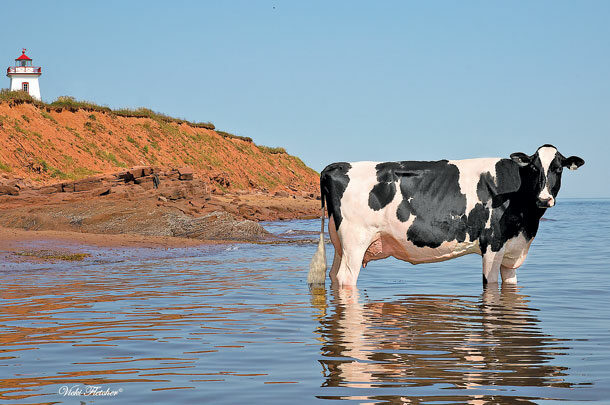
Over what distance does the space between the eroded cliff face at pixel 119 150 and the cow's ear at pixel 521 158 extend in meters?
33.0

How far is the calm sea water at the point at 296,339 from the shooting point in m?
4.76

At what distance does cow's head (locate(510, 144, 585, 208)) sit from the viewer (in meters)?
9.48

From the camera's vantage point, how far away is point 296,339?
6.63 meters

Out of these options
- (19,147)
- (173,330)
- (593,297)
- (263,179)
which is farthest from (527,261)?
(263,179)

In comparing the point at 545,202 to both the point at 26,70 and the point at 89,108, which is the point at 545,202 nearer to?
the point at 89,108

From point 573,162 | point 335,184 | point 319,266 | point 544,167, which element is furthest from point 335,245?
point 573,162

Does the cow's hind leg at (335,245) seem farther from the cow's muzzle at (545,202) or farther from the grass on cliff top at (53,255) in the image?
the grass on cliff top at (53,255)

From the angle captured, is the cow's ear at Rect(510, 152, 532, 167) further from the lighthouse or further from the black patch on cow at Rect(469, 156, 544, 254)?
the lighthouse

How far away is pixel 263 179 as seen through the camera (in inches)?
3078

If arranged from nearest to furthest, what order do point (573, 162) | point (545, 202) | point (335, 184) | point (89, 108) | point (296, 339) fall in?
point (296, 339) < point (545, 202) < point (335, 184) < point (573, 162) < point (89, 108)

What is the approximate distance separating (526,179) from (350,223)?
262cm

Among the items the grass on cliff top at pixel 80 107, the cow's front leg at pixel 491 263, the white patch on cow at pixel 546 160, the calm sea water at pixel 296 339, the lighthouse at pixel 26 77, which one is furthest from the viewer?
the lighthouse at pixel 26 77
